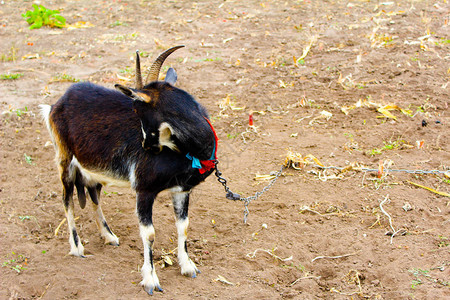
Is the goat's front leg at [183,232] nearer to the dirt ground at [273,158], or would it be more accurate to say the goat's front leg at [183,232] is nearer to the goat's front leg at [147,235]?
the dirt ground at [273,158]

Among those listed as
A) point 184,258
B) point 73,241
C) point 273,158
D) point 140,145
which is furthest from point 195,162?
point 273,158

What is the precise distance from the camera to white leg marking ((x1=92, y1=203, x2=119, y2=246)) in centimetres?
504

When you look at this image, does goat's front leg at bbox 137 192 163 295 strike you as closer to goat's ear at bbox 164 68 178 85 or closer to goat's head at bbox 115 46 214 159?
goat's head at bbox 115 46 214 159

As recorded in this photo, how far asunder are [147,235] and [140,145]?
34.2 inches

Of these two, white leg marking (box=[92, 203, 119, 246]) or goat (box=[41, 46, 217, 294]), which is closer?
goat (box=[41, 46, 217, 294])

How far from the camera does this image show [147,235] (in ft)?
14.0

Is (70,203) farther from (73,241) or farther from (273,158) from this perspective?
(273,158)

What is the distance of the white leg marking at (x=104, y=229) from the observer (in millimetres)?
5043

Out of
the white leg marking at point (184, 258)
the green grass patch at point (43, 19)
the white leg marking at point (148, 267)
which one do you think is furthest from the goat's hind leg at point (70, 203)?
the green grass patch at point (43, 19)

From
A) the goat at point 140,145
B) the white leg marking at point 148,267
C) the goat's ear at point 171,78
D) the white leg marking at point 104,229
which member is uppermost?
the goat's ear at point 171,78

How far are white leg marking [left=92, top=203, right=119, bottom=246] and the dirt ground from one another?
0.30 feet

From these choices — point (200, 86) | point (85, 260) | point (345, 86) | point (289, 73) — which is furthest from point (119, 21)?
point (85, 260)

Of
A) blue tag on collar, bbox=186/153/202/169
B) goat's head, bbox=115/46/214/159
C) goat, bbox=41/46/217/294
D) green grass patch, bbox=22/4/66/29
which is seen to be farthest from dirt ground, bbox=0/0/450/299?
goat's head, bbox=115/46/214/159

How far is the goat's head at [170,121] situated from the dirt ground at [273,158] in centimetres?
142
